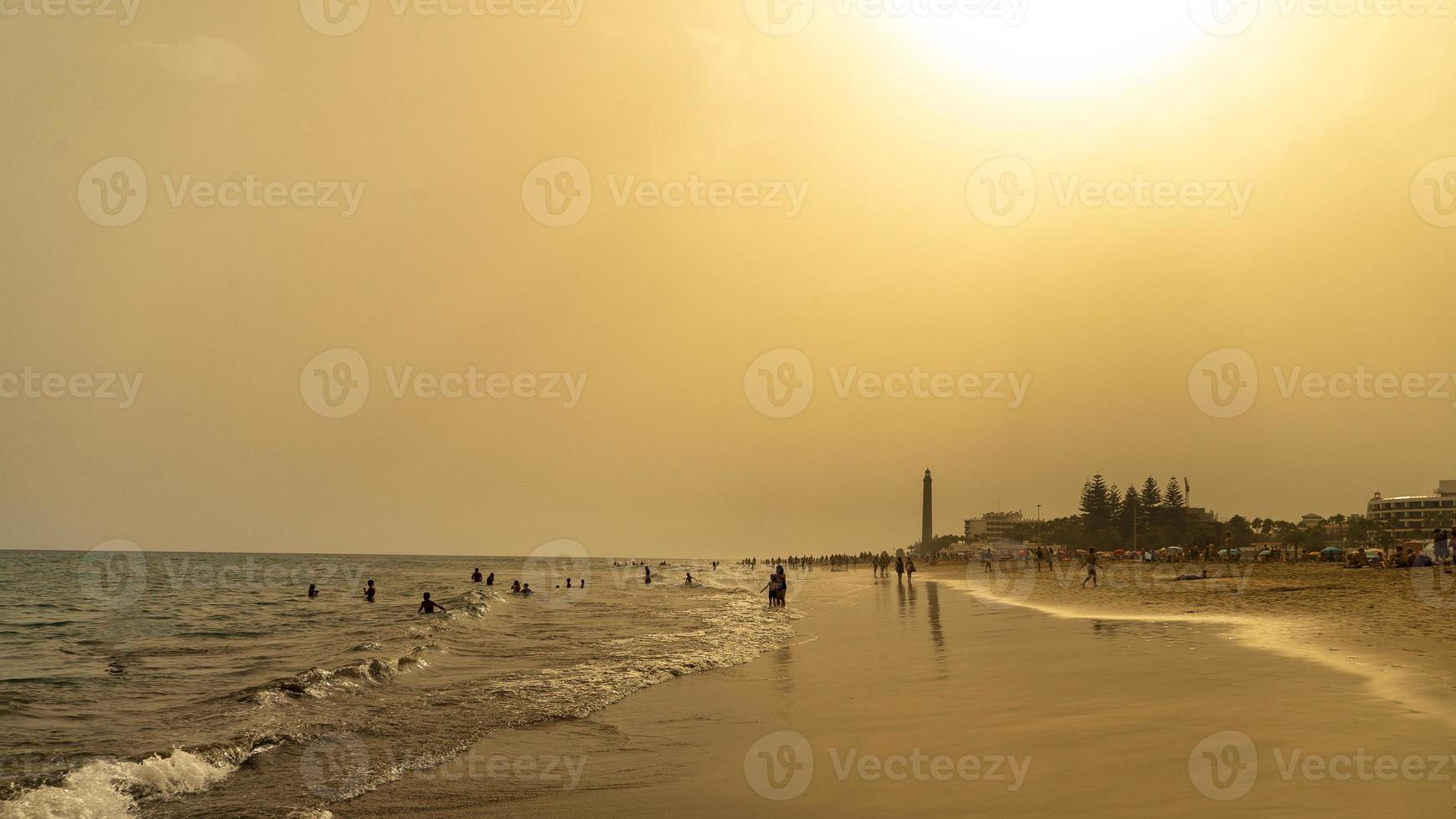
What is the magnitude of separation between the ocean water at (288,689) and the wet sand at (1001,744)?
124 cm

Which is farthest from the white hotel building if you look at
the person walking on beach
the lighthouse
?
the person walking on beach

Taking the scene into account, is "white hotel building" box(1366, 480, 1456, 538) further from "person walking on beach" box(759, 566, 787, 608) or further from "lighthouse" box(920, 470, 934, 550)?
"person walking on beach" box(759, 566, 787, 608)

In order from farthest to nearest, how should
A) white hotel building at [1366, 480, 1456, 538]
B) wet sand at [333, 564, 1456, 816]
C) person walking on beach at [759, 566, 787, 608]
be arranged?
white hotel building at [1366, 480, 1456, 538] → person walking on beach at [759, 566, 787, 608] → wet sand at [333, 564, 1456, 816]

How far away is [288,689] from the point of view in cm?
1716

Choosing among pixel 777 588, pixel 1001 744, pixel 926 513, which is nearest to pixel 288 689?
pixel 1001 744

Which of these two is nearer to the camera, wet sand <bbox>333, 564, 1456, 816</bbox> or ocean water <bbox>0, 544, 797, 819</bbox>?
wet sand <bbox>333, 564, 1456, 816</bbox>

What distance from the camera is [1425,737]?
8.65 m

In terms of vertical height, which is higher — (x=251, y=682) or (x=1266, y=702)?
(x=1266, y=702)

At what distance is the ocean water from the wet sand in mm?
1240

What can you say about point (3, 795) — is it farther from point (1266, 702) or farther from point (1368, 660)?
point (1368, 660)

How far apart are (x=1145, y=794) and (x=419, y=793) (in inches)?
279

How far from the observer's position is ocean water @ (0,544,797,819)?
33.9 ft

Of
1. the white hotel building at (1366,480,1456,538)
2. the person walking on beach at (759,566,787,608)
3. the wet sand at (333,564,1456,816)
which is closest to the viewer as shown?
the wet sand at (333,564,1456,816)

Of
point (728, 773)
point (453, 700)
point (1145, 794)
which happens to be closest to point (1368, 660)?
point (1145, 794)
